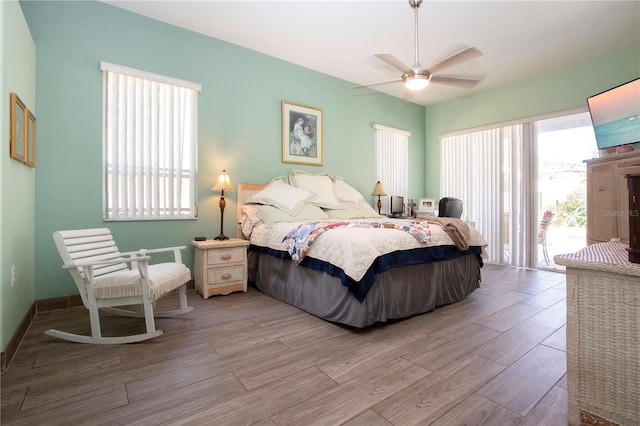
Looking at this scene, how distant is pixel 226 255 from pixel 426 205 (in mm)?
3878

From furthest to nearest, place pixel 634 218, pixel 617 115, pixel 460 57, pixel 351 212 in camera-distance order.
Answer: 1. pixel 351 212
2. pixel 617 115
3. pixel 460 57
4. pixel 634 218

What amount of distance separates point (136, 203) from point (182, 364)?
1992mm

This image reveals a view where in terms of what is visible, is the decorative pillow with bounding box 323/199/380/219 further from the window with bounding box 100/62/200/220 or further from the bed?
the window with bounding box 100/62/200/220

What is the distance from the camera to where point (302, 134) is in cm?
434

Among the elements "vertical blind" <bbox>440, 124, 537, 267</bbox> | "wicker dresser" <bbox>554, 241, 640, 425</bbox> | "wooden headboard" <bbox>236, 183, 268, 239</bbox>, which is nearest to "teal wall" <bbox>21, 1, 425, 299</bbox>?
"wooden headboard" <bbox>236, 183, 268, 239</bbox>

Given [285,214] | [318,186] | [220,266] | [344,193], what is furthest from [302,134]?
[220,266]

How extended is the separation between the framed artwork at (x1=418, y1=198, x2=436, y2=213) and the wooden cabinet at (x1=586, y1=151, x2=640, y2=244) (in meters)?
2.35

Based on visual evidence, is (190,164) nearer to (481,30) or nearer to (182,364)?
(182,364)

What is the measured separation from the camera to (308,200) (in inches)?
148

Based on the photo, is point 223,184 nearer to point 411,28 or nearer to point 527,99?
point 411,28

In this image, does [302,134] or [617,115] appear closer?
[617,115]

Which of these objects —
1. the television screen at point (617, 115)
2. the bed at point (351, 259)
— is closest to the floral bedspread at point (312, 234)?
the bed at point (351, 259)

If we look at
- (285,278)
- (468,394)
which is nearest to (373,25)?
(285,278)

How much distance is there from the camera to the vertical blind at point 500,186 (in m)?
4.65
